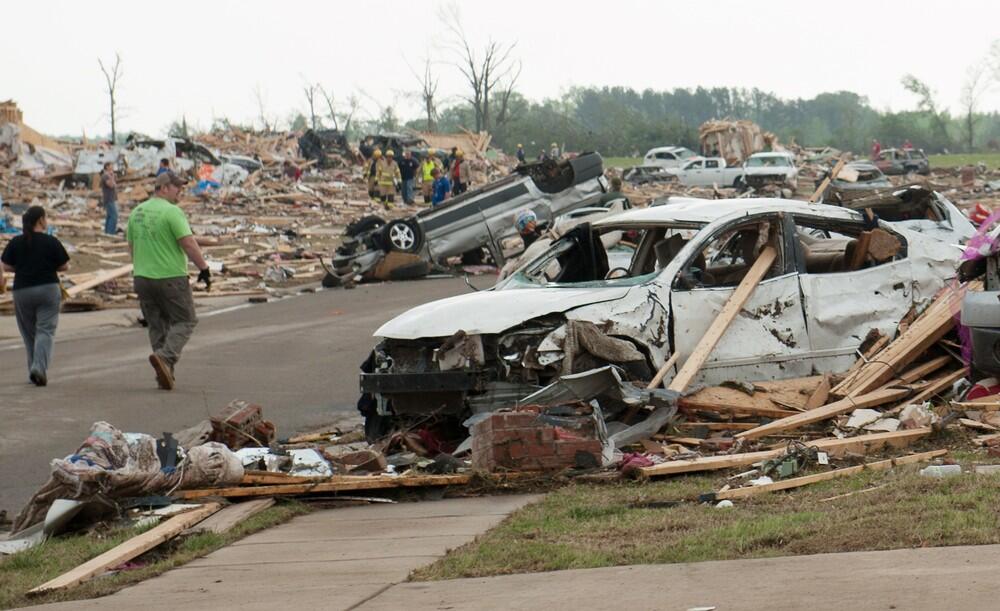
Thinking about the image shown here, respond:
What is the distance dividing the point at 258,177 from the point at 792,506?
155ft

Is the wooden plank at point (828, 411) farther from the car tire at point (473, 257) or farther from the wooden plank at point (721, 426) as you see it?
the car tire at point (473, 257)

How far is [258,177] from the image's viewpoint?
53281 millimetres

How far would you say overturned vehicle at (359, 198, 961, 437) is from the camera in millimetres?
9883

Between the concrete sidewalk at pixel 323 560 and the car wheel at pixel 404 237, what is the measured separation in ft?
58.9

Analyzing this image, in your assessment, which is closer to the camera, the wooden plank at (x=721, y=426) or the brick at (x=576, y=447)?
the brick at (x=576, y=447)

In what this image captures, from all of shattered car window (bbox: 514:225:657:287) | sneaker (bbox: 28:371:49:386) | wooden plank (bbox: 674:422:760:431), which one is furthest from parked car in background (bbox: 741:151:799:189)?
wooden plank (bbox: 674:422:760:431)

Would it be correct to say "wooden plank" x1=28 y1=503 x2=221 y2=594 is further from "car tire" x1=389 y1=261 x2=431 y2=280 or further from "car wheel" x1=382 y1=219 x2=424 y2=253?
"car wheel" x1=382 y1=219 x2=424 y2=253

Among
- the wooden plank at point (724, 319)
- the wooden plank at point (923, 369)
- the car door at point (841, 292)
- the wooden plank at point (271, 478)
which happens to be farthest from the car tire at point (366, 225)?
the wooden plank at point (271, 478)

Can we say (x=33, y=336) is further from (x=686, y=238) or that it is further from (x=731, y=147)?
(x=731, y=147)

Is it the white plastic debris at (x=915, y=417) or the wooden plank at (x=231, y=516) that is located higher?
the wooden plank at (x=231, y=516)

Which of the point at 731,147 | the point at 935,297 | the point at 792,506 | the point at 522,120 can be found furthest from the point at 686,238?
the point at 522,120

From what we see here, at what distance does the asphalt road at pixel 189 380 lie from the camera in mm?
11328

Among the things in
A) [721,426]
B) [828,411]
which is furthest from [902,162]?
[721,426]

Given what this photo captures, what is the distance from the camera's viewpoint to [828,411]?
32.2ft
